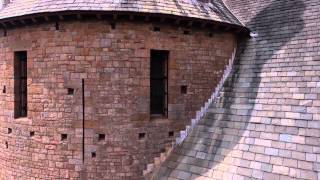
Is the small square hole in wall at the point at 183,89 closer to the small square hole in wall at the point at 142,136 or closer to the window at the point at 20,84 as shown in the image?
the small square hole in wall at the point at 142,136

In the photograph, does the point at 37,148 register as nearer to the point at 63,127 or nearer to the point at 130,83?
the point at 63,127

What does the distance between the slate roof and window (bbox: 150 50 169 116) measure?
1.15 meters

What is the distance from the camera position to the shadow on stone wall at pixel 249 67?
30.6ft

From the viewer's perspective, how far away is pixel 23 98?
35.1 feet

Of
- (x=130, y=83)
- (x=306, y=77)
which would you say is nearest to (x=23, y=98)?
(x=130, y=83)

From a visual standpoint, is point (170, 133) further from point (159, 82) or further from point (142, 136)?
point (159, 82)

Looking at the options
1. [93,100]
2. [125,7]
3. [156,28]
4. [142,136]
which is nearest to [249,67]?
[156,28]

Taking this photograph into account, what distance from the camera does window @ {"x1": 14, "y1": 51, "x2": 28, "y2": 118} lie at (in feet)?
34.7

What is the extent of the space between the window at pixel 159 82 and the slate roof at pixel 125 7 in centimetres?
115

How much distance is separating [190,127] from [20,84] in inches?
186

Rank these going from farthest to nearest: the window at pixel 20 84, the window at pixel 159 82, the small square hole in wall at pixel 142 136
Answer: the window at pixel 20 84 → the window at pixel 159 82 → the small square hole in wall at pixel 142 136

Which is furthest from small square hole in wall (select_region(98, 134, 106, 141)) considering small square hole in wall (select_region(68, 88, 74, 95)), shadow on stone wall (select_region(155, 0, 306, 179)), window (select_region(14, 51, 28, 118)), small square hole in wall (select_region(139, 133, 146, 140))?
window (select_region(14, 51, 28, 118))

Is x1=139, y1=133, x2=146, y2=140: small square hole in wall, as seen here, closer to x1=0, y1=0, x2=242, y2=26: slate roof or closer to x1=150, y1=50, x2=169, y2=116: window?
x1=150, y1=50, x2=169, y2=116: window

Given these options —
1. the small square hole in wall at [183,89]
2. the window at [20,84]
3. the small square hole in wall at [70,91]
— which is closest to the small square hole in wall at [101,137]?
the small square hole in wall at [70,91]
